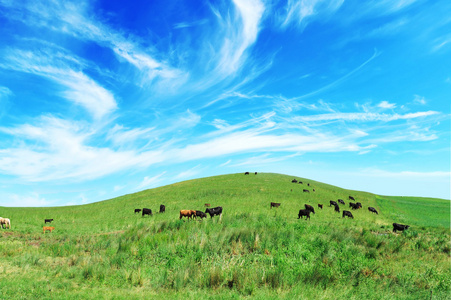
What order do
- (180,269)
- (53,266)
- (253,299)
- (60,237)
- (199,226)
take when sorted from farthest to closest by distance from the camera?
(60,237)
(199,226)
(53,266)
(180,269)
(253,299)

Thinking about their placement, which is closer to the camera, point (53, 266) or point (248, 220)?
point (53, 266)

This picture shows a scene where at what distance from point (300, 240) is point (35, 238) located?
21711 mm

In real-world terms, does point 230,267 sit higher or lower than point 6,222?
higher

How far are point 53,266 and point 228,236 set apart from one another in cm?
971

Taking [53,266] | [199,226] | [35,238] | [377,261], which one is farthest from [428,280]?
[35,238]

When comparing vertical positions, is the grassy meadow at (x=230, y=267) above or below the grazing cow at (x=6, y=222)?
above

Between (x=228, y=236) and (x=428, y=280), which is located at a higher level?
(x=228, y=236)

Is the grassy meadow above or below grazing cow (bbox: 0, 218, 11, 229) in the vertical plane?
above

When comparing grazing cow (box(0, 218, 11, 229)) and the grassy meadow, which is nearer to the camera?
the grassy meadow

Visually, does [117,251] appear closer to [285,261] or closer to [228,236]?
[228,236]

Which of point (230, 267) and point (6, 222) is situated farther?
point (6, 222)

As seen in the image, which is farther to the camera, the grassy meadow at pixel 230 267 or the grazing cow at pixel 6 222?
the grazing cow at pixel 6 222

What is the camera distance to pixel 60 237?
68.5ft

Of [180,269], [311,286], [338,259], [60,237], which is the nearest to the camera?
[311,286]
